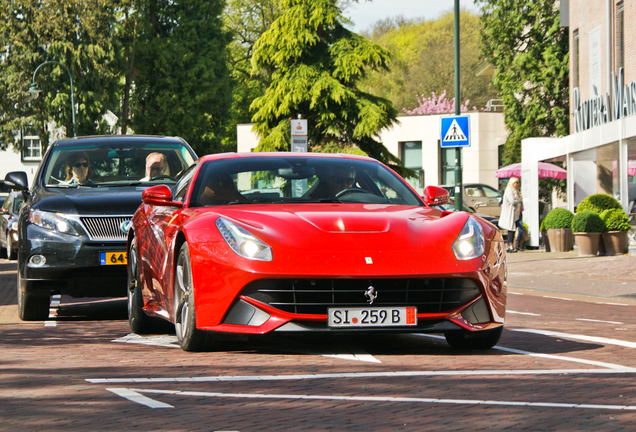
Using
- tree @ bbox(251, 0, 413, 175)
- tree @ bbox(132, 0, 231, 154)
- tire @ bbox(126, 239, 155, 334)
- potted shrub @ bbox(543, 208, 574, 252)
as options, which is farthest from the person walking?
tree @ bbox(132, 0, 231, 154)

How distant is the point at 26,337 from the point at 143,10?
5717 centimetres

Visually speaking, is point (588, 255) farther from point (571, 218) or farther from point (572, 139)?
point (572, 139)

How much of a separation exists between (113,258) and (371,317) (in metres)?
3.88

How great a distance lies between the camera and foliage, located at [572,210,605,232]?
21.2 meters

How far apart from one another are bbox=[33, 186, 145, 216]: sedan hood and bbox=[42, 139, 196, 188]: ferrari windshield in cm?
62

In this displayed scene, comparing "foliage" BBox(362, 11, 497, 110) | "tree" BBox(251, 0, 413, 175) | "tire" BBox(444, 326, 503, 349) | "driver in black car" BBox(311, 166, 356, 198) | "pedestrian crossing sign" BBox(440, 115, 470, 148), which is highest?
"foliage" BBox(362, 11, 497, 110)

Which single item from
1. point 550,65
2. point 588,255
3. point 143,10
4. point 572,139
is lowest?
point 588,255

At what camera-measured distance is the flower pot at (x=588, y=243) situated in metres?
21.3

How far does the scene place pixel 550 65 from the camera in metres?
43.4

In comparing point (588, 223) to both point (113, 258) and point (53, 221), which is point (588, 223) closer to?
point (113, 258)

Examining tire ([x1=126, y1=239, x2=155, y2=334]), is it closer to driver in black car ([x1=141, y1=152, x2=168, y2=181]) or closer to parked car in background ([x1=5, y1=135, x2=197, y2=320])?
parked car in background ([x1=5, y1=135, x2=197, y2=320])

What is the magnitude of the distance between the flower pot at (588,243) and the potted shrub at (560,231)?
7.12 ft

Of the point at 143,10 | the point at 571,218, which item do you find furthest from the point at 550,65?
the point at 143,10

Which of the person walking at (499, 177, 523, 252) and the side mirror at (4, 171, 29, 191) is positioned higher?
the side mirror at (4, 171, 29, 191)
